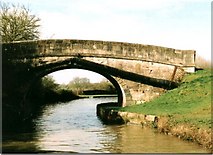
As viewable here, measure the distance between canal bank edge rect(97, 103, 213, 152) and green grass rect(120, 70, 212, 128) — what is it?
308mm

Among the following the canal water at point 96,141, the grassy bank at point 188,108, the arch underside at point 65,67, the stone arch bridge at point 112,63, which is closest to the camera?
the canal water at point 96,141

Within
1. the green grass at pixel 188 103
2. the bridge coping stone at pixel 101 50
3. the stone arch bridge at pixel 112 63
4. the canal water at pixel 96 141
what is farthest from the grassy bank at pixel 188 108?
the bridge coping stone at pixel 101 50

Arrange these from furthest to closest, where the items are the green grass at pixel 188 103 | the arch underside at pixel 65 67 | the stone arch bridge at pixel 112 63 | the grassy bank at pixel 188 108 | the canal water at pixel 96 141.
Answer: the arch underside at pixel 65 67 → the stone arch bridge at pixel 112 63 → the green grass at pixel 188 103 → the grassy bank at pixel 188 108 → the canal water at pixel 96 141

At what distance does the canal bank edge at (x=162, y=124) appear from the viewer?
11273 mm

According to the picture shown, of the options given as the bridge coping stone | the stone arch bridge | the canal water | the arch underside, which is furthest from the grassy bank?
the arch underside

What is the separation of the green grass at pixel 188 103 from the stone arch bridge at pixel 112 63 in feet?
3.37

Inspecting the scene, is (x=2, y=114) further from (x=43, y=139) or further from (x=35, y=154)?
(x=35, y=154)

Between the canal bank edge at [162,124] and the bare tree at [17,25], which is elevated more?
the bare tree at [17,25]

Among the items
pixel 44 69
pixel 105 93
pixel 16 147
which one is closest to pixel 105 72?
pixel 44 69

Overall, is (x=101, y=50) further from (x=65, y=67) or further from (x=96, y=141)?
(x=96, y=141)

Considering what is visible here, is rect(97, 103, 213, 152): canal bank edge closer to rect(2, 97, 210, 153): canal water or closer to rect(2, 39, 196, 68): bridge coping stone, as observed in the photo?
rect(2, 97, 210, 153): canal water

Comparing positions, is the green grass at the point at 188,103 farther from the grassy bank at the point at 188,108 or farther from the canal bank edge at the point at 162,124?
the canal bank edge at the point at 162,124

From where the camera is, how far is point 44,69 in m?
20.0

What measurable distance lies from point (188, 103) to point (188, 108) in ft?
3.09
